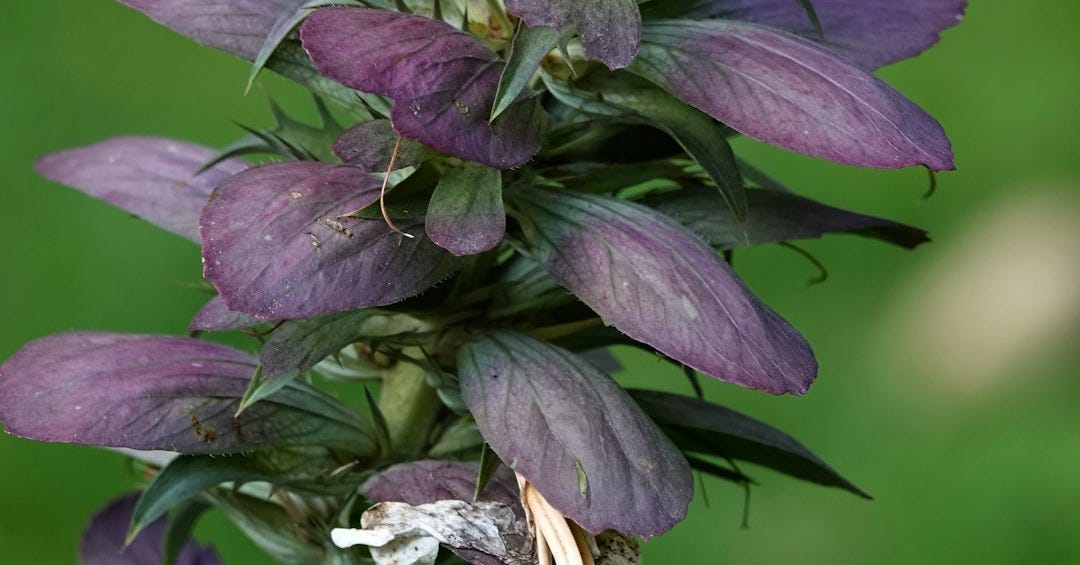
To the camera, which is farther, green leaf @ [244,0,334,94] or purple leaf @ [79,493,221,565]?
purple leaf @ [79,493,221,565]

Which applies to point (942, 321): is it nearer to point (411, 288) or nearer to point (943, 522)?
point (943, 522)

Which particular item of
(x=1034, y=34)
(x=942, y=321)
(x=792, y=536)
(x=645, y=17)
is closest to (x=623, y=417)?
(x=645, y=17)

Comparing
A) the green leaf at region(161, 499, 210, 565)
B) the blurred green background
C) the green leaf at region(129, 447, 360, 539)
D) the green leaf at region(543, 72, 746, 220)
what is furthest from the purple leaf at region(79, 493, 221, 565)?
the blurred green background

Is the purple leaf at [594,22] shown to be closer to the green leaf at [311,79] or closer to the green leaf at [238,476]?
the green leaf at [311,79]

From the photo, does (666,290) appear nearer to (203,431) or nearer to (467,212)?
(467,212)

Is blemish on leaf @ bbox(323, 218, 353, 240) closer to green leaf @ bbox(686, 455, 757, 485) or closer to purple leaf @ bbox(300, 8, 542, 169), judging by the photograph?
purple leaf @ bbox(300, 8, 542, 169)

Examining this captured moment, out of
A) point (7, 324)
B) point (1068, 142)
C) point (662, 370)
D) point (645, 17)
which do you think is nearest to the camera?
point (645, 17)

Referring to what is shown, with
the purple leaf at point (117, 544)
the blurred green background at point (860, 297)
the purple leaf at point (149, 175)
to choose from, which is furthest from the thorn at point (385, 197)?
the blurred green background at point (860, 297)
